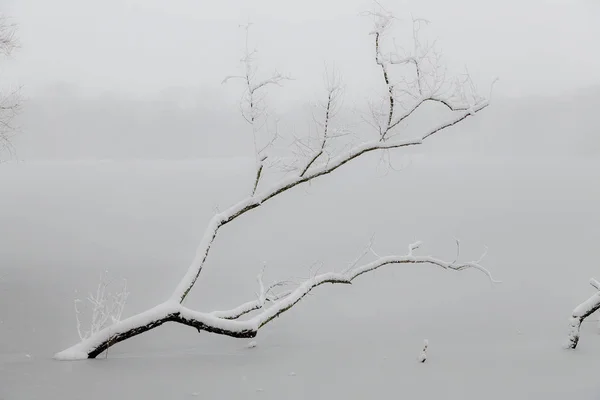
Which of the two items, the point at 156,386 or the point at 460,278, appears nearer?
the point at 156,386

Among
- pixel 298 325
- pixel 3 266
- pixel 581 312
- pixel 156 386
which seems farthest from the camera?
pixel 3 266

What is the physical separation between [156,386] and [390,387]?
2663mm

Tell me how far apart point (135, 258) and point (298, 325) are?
1075cm

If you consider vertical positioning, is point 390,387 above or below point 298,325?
above

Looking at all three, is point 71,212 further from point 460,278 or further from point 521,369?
point 521,369

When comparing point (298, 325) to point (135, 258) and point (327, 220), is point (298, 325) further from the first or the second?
point (327, 220)

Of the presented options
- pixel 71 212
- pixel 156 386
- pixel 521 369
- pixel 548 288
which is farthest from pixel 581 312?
pixel 71 212

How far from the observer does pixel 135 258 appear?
20.8m

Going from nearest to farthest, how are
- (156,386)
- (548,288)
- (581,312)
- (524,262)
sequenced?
1. (156,386)
2. (581,312)
3. (548,288)
4. (524,262)

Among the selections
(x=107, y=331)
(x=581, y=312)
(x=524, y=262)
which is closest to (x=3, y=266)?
(x=107, y=331)

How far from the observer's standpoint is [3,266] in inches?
682

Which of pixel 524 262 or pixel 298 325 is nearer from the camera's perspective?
pixel 298 325

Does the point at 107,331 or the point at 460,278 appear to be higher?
the point at 107,331

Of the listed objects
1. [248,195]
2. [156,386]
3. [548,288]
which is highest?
[248,195]
